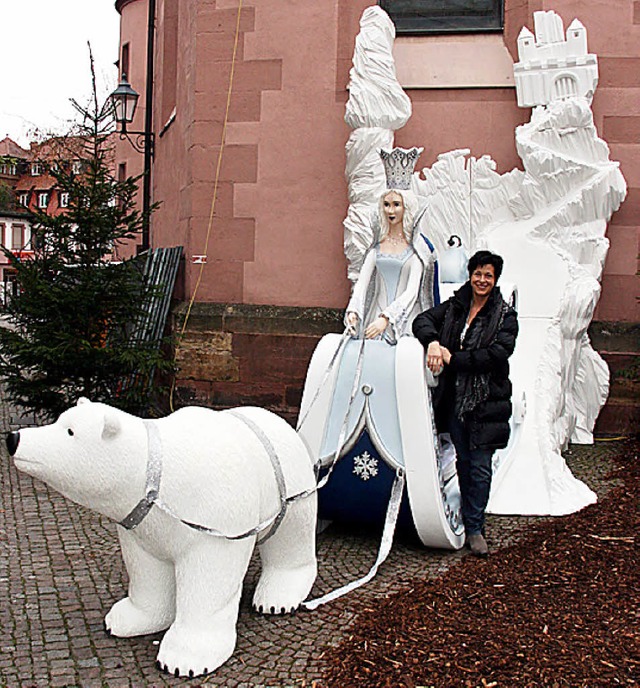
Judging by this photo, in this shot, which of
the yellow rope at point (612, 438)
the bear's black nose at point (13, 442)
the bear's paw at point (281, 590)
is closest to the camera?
the bear's black nose at point (13, 442)

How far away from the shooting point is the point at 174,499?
11.2ft

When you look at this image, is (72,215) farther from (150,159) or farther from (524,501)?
(150,159)

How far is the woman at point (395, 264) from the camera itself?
545cm

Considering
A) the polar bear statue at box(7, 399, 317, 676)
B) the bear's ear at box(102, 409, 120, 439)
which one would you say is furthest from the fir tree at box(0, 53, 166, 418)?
the bear's ear at box(102, 409, 120, 439)

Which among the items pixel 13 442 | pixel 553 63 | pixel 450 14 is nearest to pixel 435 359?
pixel 13 442

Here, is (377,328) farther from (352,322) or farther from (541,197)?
(541,197)

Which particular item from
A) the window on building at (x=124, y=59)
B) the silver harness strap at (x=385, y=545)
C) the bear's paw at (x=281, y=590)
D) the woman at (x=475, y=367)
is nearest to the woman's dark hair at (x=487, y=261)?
the woman at (x=475, y=367)

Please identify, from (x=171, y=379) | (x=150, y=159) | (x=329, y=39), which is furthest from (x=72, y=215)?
(x=150, y=159)

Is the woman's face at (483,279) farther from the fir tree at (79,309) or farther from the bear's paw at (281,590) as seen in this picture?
the fir tree at (79,309)

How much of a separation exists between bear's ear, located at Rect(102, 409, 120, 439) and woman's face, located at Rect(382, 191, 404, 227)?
8.90 ft

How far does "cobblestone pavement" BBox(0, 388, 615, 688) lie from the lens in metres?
3.44

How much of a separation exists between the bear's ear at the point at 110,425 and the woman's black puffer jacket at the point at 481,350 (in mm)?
2107

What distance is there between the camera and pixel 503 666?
3408 mm

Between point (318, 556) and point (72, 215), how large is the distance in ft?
12.6
